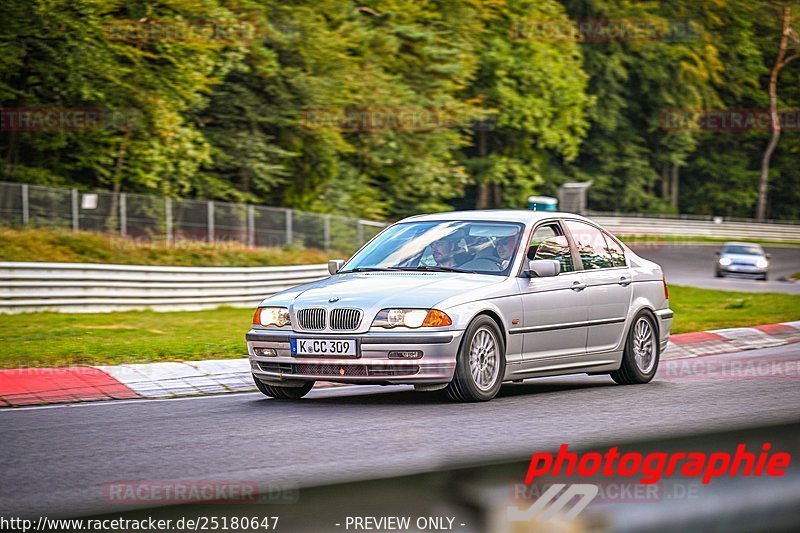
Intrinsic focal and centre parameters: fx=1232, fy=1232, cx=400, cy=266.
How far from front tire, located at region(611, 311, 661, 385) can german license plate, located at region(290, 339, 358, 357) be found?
10.6 ft

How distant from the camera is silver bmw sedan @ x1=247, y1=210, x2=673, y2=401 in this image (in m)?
9.05

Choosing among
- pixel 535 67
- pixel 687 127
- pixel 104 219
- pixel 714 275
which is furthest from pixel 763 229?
pixel 104 219

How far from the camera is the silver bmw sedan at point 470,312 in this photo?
29.7 feet

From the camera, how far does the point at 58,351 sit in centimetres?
1311

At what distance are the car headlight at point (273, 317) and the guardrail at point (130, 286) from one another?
10919 millimetres

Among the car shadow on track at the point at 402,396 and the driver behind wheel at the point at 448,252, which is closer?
the car shadow on track at the point at 402,396

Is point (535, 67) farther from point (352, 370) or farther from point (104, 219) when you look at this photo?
point (352, 370)

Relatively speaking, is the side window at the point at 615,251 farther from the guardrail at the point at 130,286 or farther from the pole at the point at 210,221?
the pole at the point at 210,221

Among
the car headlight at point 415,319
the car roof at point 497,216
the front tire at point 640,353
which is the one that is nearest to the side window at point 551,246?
the car roof at point 497,216

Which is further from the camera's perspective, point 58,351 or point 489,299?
point 58,351

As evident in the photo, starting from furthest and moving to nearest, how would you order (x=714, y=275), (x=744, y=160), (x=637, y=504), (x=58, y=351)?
(x=744, y=160), (x=714, y=275), (x=58, y=351), (x=637, y=504)

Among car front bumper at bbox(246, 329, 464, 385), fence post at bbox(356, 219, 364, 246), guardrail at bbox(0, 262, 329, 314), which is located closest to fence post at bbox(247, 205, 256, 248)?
guardrail at bbox(0, 262, 329, 314)

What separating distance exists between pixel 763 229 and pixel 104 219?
5226 cm

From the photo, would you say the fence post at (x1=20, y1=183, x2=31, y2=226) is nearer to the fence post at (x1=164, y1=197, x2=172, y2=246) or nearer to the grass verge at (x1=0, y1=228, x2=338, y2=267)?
the grass verge at (x1=0, y1=228, x2=338, y2=267)
